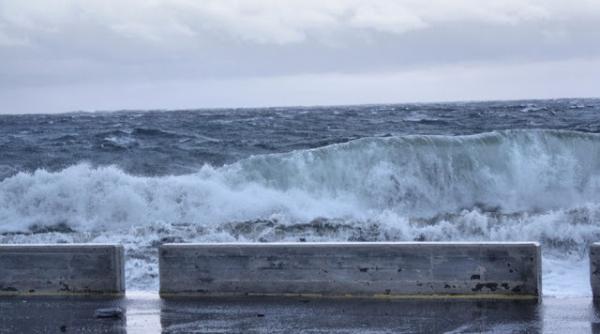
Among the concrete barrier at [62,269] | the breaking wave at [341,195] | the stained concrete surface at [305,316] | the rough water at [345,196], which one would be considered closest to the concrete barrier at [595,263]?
the stained concrete surface at [305,316]

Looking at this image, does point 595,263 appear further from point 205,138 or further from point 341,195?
point 205,138

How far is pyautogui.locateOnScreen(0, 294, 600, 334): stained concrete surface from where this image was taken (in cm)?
830

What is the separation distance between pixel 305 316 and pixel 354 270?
1.02 meters

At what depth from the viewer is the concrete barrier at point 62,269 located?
1028cm

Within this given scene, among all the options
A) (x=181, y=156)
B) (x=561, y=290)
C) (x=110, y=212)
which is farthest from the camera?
(x=181, y=156)

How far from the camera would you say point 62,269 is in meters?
10.4

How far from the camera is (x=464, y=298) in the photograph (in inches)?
372

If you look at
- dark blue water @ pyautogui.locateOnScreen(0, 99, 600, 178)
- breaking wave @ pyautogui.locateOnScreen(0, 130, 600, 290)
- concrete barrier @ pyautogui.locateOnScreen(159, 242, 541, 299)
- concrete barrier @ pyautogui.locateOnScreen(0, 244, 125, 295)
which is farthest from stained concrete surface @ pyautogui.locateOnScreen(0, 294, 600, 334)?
dark blue water @ pyautogui.locateOnScreen(0, 99, 600, 178)

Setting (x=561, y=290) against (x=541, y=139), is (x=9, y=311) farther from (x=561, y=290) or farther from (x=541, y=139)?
(x=541, y=139)

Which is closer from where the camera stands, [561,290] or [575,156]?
[561,290]

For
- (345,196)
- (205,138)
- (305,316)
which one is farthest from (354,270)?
(205,138)

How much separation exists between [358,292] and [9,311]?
3658 millimetres

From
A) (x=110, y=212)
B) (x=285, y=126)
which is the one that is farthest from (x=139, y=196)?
(x=285, y=126)

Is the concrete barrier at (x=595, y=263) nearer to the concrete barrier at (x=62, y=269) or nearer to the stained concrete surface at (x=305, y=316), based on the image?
the stained concrete surface at (x=305, y=316)
